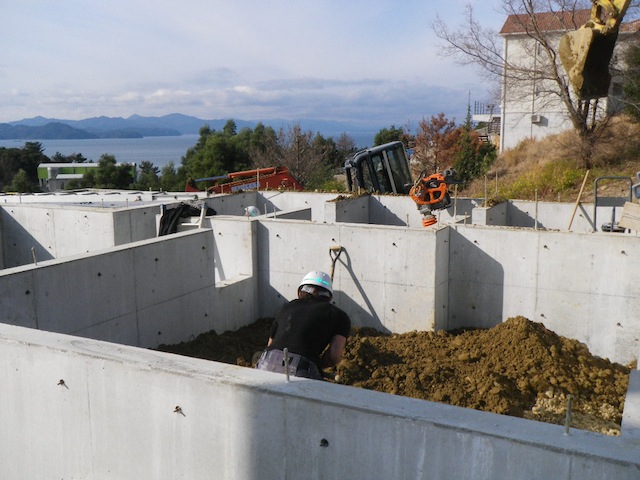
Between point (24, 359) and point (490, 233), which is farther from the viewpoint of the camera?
point (490, 233)

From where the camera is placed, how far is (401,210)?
1359 cm

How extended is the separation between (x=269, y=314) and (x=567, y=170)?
1523 cm

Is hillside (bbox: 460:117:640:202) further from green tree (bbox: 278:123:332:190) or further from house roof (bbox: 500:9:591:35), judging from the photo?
green tree (bbox: 278:123:332:190)

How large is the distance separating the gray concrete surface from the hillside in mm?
8291

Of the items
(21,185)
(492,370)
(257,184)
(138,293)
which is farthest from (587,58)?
(21,185)

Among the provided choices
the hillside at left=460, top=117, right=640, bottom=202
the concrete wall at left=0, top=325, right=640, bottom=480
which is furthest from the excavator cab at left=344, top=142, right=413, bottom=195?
the concrete wall at left=0, top=325, right=640, bottom=480

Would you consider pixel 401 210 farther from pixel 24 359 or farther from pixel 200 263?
pixel 24 359

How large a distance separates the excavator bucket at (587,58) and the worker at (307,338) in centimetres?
308

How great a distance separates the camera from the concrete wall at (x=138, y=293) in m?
6.73

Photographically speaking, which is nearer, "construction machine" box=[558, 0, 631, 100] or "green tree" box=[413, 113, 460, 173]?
"construction machine" box=[558, 0, 631, 100]

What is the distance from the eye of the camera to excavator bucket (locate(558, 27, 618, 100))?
549 centimetres

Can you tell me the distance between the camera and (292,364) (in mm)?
4367

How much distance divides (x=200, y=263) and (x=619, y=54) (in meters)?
21.2

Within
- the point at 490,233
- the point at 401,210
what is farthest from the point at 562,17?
the point at 490,233
